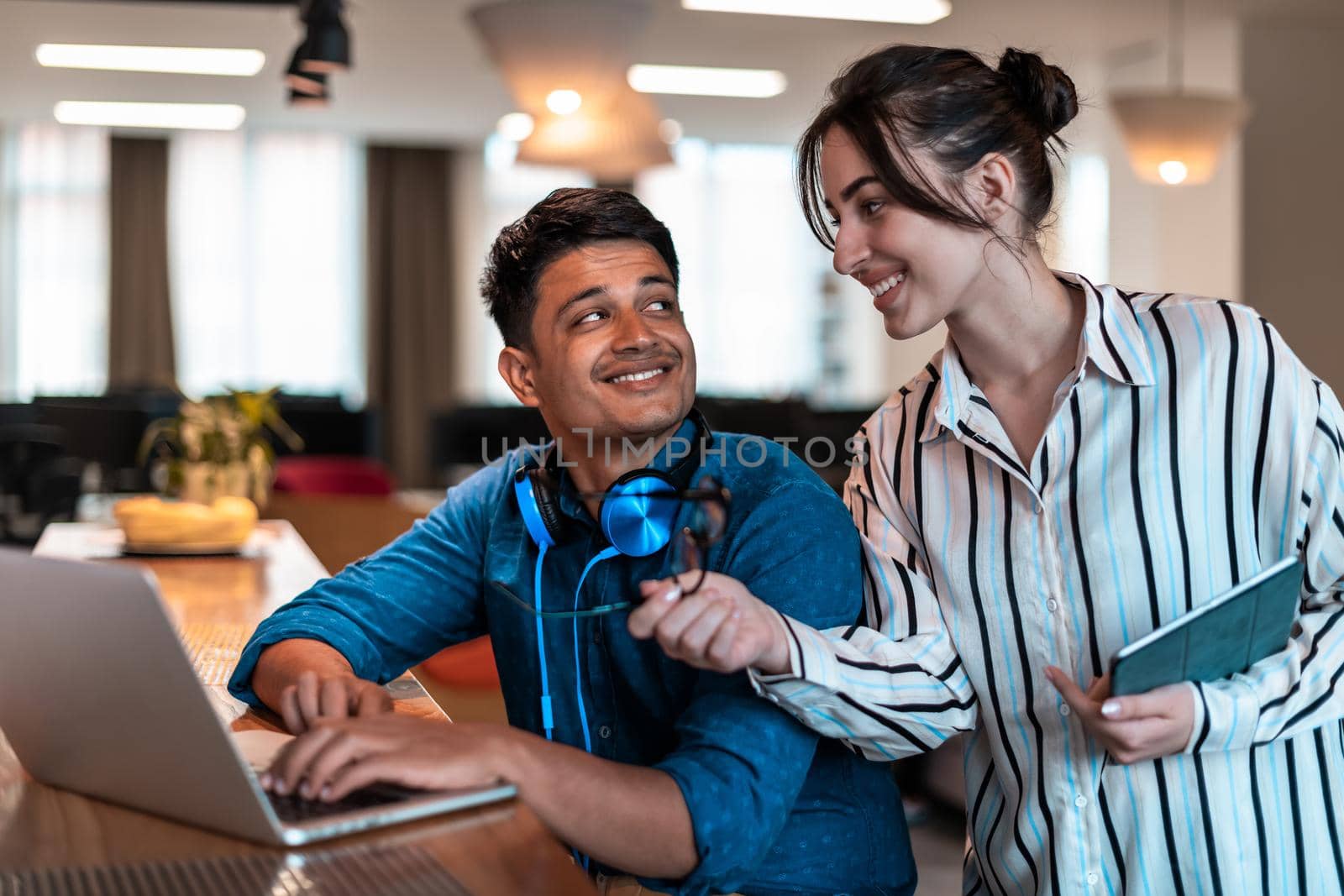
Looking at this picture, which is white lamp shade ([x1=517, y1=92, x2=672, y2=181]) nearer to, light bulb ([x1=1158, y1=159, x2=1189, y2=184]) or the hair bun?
light bulb ([x1=1158, y1=159, x2=1189, y2=184])

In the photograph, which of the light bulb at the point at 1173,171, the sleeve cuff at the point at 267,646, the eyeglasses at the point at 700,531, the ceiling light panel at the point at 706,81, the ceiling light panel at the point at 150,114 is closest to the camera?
the eyeglasses at the point at 700,531

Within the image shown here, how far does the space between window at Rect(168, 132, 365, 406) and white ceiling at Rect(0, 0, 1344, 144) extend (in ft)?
4.55

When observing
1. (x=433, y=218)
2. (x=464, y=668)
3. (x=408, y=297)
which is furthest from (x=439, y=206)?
(x=464, y=668)

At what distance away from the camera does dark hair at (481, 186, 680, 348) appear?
5.37 feet

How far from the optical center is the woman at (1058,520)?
1360mm

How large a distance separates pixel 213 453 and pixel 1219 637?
8.75ft

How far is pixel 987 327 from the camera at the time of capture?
57.7 inches

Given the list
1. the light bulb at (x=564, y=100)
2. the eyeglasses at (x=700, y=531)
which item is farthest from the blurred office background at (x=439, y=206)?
the eyeglasses at (x=700, y=531)

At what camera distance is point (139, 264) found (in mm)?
10938

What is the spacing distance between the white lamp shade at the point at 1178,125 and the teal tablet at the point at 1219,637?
5.47 meters

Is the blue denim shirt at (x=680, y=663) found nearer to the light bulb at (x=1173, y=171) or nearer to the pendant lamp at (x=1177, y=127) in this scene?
the pendant lamp at (x=1177, y=127)

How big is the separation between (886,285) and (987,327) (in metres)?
0.12

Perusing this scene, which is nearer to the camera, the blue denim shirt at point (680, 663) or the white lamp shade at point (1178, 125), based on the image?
the blue denim shirt at point (680, 663)

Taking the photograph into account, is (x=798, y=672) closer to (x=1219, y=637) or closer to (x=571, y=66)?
(x=1219, y=637)
